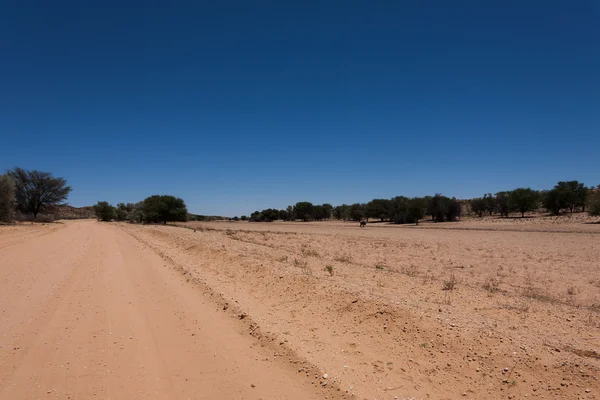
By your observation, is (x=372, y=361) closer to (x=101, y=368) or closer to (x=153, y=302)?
(x=101, y=368)

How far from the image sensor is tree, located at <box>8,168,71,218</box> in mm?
69688

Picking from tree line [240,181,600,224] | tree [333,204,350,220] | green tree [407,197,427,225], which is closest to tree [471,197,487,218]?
tree line [240,181,600,224]

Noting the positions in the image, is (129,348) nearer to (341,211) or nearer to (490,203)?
(490,203)

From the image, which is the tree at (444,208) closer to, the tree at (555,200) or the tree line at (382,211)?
the tree line at (382,211)

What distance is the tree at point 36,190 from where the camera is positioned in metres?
69.7

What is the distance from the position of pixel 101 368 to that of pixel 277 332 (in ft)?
10.4

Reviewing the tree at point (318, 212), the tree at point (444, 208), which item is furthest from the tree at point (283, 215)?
the tree at point (444, 208)

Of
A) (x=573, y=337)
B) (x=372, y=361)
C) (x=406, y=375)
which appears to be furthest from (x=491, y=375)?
(x=573, y=337)

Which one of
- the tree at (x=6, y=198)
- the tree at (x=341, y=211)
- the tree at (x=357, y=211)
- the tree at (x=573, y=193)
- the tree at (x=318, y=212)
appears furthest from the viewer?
the tree at (x=318, y=212)

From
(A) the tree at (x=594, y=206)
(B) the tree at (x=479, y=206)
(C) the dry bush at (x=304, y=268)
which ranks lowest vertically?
(C) the dry bush at (x=304, y=268)

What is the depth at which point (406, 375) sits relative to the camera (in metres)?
5.51

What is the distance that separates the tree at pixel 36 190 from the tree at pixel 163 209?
1836 cm

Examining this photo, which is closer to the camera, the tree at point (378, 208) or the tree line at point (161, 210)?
the tree line at point (161, 210)

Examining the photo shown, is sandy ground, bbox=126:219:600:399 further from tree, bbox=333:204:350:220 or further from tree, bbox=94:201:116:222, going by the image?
tree, bbox=333:204:350:220
